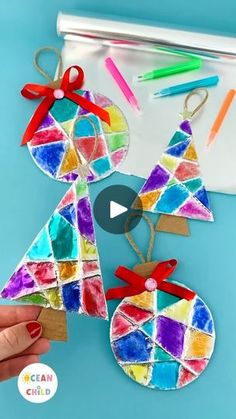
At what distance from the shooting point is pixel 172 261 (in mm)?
759

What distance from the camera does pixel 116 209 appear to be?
80 centimetres

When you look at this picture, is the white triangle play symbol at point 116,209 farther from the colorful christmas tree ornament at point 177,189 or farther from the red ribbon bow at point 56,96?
the red ribbon bow at point 56,96

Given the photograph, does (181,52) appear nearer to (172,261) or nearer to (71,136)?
(71,136)

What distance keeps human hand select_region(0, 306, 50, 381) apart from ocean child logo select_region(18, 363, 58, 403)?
0.03 feet

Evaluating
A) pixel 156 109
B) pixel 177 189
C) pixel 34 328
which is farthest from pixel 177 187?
pixel 34 328

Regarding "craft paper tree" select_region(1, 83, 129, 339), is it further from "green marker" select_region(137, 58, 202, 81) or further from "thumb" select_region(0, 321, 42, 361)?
"green marker" select_region(137, 58, 202, 81)

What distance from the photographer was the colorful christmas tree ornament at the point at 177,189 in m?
0.80

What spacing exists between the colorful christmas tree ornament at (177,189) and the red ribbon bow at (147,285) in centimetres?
7

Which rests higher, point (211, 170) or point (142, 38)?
point (142, 38)

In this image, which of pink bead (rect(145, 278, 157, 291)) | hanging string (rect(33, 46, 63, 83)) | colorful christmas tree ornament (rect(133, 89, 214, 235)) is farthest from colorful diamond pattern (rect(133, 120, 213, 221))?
hanging string (rect(33, 46, 63, 83))

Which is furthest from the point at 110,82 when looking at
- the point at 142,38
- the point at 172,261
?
the point at 172,261

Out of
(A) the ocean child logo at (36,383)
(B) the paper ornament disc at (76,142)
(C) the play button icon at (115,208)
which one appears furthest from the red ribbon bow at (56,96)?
(A) the ocean child logo at (36,383)

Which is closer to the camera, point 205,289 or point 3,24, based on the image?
point 205,289

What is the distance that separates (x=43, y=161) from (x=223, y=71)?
1.06ft
